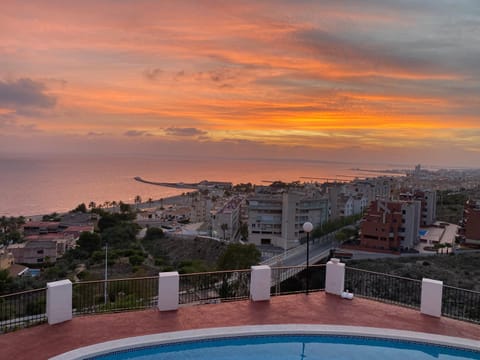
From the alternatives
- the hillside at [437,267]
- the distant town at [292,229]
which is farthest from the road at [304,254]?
the hillside at [437,267]

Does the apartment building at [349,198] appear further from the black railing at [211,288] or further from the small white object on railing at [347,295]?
the small white object on railing at [347,295]

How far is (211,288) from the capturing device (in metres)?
8.20

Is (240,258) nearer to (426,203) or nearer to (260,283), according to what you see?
(260,283)

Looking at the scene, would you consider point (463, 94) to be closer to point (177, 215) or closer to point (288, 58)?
point (288, 58)

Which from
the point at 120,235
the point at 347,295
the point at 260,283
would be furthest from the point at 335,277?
the point at 120,235

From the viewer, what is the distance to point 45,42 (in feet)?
49.1

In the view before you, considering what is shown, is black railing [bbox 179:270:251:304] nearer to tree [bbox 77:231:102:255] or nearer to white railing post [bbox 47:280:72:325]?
white railing post [bbox 47:280:72:325]

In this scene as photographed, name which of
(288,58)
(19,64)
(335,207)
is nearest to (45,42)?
(19,64)

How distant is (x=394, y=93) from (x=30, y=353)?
17755 mm

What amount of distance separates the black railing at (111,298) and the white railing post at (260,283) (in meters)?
1.65

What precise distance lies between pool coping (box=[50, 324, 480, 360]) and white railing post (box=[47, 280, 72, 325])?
106cm

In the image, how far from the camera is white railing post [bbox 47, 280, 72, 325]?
5863 mm

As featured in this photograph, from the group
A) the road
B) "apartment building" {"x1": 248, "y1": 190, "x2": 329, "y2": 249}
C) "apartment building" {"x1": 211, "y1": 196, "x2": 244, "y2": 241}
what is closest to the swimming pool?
the road

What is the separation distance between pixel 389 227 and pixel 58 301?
91.9 feet
